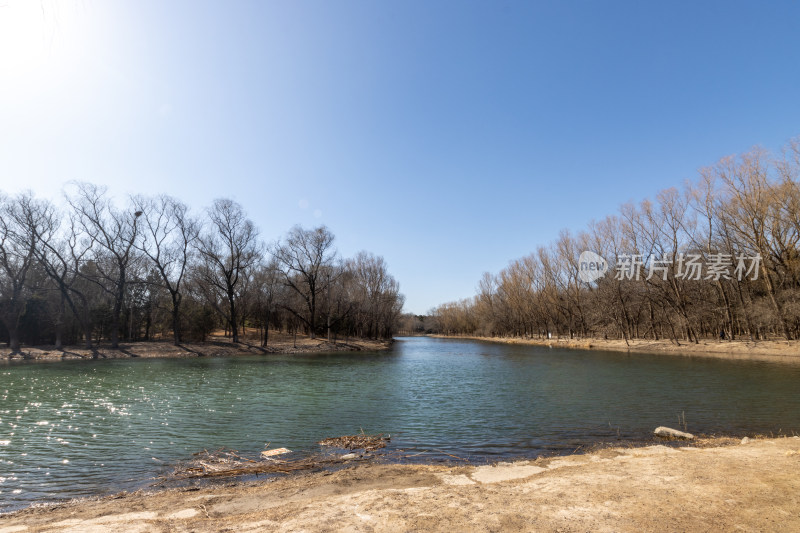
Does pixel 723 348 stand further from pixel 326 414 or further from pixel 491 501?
pixel 491 501

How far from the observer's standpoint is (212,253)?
148 ft

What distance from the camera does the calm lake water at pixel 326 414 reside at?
8711 mm

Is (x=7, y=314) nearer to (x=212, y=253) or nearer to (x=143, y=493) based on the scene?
(x=212, y=253)

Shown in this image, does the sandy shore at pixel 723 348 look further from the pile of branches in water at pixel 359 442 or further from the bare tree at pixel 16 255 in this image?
the bare tree at pixel 16 255

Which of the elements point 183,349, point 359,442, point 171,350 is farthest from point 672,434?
point 171,350

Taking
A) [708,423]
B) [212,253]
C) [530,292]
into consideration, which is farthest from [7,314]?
[530,292]

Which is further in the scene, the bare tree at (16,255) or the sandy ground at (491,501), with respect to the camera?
the bare tree at (16,255)

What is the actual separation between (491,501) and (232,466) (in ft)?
17.7

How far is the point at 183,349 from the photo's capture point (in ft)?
132

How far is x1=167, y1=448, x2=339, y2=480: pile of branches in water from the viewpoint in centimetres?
740

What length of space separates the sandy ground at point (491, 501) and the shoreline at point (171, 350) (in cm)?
3772

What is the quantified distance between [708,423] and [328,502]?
12030 millimetres

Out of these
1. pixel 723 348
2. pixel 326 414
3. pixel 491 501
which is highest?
pixel 491 501

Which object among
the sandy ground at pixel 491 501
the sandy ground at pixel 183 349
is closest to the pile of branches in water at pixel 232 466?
the sandy ground at pixel 491 501
